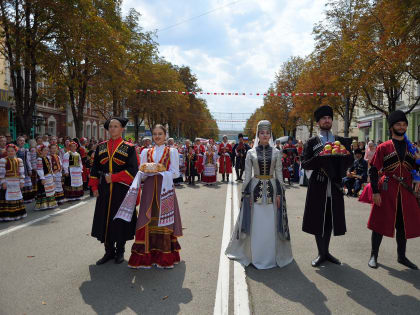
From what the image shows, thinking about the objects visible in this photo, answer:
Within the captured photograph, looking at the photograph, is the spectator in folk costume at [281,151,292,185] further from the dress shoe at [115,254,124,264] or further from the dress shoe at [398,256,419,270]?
the dress shoe at [115,254,124,264]

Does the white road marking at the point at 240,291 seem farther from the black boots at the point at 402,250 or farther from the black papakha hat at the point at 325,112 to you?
the black papakha hat at the point at 325,112

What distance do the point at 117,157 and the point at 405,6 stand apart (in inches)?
396

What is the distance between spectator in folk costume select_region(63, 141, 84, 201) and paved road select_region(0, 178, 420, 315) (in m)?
4.60

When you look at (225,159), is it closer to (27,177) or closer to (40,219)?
(27,177)

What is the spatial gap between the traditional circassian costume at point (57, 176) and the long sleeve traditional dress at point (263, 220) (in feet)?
22.6

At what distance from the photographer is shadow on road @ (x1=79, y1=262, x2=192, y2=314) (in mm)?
3799

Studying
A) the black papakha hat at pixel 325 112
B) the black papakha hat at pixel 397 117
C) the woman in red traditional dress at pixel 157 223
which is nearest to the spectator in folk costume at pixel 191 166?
the woman in red traditional dress at pixel 157 223

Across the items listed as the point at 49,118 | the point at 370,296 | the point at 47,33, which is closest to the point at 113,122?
the point at 370,296

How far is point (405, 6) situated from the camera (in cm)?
1088

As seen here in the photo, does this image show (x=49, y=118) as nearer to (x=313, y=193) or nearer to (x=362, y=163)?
(x=362, y=163)

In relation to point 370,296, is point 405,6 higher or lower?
higher

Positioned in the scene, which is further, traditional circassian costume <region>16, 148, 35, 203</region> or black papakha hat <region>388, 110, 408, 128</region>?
traditional circassian costume <region>16, 148, 35, 203</region>

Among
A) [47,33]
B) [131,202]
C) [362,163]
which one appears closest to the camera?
[131,202]

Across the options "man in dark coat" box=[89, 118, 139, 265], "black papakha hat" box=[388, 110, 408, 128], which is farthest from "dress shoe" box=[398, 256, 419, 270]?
"man in dark coat" box=[89, 118, 139, 265]
